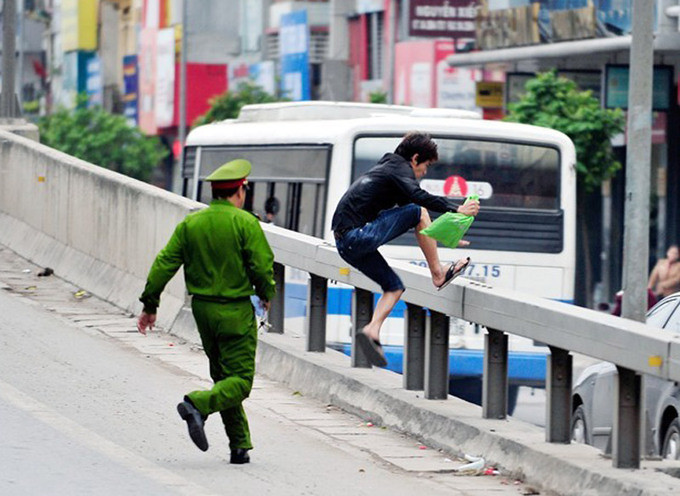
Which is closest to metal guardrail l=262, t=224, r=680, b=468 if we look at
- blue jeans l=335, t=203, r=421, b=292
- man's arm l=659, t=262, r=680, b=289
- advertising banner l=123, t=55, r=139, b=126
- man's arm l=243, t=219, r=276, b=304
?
blue jeans l=335, t=203, r=421, b=292

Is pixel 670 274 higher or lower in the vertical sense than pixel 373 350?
lower

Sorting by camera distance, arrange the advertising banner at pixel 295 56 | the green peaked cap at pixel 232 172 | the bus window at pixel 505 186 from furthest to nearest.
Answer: the advertising banner at pixel 295 56
the bus window at pixel 505 186
the green peaked cap at pixel 232 172

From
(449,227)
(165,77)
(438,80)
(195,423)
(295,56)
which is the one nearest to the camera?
(195,423)

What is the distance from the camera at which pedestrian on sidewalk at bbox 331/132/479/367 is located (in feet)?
38.1

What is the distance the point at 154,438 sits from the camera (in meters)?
10.9

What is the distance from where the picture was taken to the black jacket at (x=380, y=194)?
11.6 m

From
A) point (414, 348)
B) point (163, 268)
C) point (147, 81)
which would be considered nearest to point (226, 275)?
point (163, 268)

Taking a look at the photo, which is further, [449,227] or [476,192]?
[476,192]

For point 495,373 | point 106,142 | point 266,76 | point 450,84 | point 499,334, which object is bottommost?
point 106,142

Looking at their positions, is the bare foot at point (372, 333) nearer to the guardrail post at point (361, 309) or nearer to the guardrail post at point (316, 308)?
the guardrail post at point (361, 309)

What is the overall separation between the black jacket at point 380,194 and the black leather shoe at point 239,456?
84.2 inches

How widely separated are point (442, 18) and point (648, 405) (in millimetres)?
31825

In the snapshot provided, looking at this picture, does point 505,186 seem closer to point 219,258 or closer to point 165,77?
point 219,258

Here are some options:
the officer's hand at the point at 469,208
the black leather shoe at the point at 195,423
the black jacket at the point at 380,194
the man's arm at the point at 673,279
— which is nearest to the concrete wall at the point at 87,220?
the black jacket at the point at 380,194
